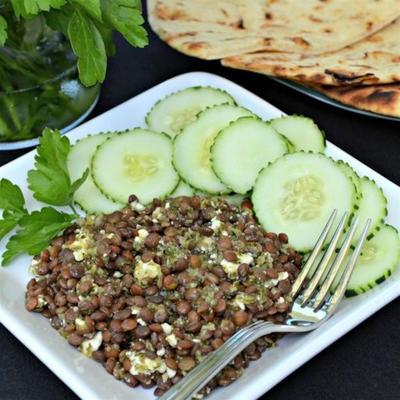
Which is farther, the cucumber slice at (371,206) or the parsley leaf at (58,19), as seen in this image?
the parsley leaf at (58,19)

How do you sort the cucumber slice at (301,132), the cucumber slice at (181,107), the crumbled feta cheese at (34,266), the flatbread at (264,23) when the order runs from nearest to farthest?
the crumbled feta cheese at (34,266) < the cucumber slice at (301,132) < the cucumber slice at (181,107) < the flatbread at (264,23)

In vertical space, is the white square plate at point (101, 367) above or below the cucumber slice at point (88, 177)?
below

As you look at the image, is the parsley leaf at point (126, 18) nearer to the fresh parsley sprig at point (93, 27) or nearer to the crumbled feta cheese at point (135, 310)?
the fresh parsley sprig at point (93, 27)

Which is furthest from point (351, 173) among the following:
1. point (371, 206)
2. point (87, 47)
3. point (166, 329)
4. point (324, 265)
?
point (87, 47)

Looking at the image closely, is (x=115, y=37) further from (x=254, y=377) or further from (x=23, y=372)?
(x=254, y=377)

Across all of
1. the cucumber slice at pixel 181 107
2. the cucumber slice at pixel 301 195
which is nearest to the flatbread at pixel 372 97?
the cucumber slice at pixel 181 107

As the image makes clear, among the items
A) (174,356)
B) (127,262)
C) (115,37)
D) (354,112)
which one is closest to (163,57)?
(115,37)
